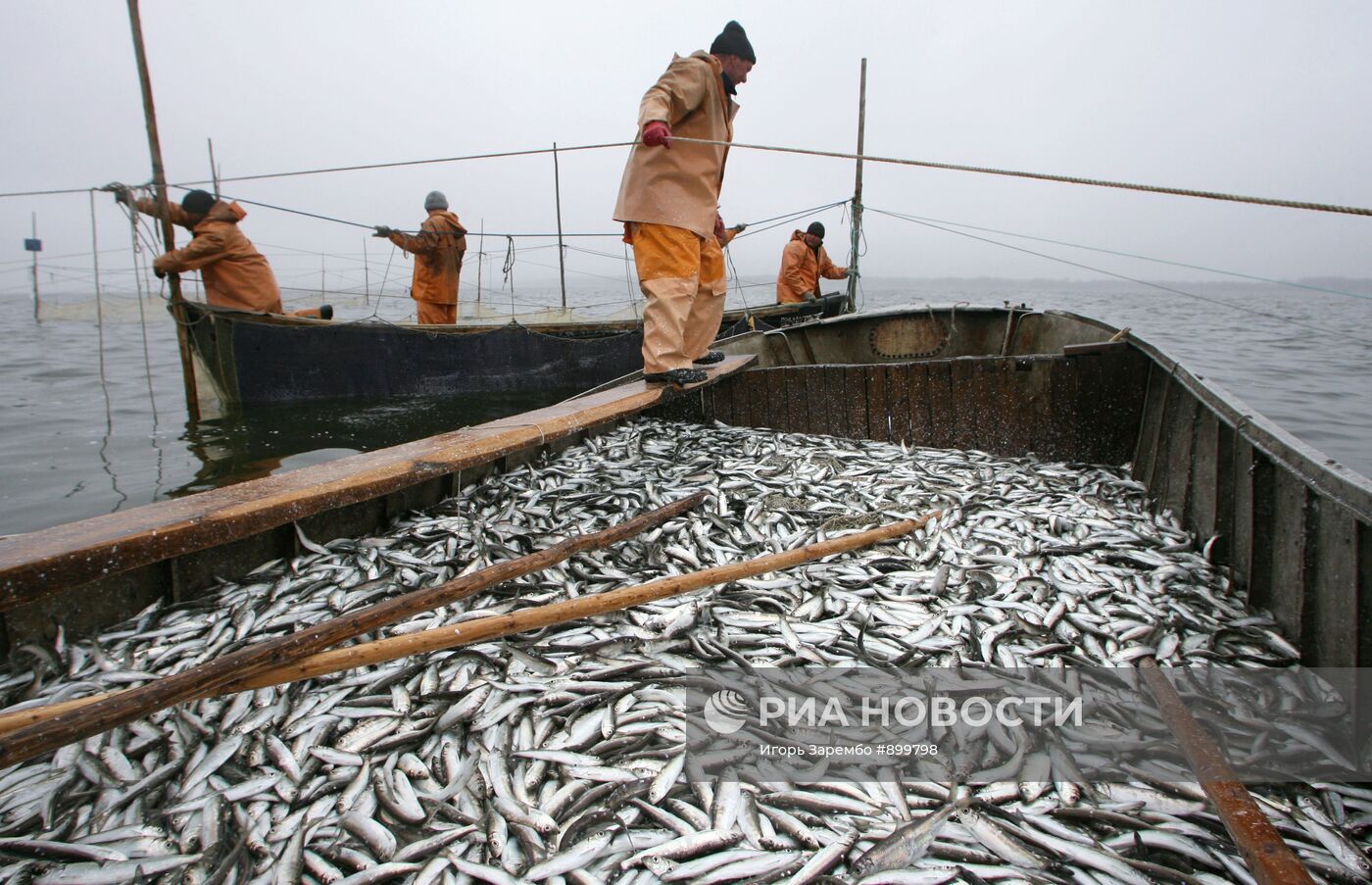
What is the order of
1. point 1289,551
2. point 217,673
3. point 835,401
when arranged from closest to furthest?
point 217,673
point 1289,551
point 835,401

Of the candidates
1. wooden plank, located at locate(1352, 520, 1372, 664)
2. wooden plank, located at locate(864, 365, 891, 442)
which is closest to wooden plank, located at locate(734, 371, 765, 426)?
wooden plank, located at locate(864, 365, 891, 442)

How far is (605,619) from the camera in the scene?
346 cm

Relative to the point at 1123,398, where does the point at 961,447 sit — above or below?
below

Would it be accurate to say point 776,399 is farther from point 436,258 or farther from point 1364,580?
point 436,258

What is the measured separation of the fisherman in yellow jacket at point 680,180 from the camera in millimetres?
5461

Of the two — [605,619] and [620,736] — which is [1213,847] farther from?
[605,619]

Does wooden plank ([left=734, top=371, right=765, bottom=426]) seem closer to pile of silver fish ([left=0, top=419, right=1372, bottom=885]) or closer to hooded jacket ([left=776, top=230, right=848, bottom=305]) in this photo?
pile of silver fish ([left=0, top=419, right=1372, bottom=885])

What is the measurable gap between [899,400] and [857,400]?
0.42m

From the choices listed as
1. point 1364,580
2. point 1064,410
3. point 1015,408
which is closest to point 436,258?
point 1015,408

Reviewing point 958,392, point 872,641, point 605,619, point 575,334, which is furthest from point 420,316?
point 872,641

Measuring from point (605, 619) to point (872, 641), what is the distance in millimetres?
1324

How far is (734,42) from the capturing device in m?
5.70

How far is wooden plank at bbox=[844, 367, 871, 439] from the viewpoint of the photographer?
684cm

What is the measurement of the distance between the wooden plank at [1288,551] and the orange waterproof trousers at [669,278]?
4.13m
